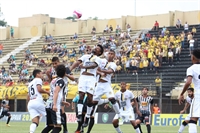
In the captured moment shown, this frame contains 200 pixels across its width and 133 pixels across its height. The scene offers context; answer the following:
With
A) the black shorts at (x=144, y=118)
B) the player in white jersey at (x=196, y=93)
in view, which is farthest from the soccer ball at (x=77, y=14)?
the player in white jersey at (x=196, y=93)

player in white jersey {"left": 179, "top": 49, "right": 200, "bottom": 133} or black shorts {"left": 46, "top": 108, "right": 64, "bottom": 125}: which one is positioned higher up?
player in white jersey {"left": 179, "top": 49, "right": 200, "bottom": 133}

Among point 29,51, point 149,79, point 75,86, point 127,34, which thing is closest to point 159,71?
point 149,79

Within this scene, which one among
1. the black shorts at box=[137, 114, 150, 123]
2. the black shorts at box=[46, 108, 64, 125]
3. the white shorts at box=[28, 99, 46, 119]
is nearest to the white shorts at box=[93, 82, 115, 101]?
the white shorts at box=[28, 99, 46, 119]

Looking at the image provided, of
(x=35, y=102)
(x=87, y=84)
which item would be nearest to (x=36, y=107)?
(x=35, y=102)

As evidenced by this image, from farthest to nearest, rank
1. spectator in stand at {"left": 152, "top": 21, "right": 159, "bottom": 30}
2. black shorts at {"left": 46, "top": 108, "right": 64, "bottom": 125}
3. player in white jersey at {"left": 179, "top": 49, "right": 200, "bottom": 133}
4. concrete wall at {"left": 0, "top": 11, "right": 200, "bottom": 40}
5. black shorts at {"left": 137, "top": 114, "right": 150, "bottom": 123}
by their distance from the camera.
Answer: concrete wall at {"left": 0, "top": 11, "right": 200, "bottom": 40}
spectator in stand at {"left": 152, "top": 21, "right": 159, "bottom": 30}
black shorts at {"left": 137, "top": 114, "right": 150, "bottom": 123}
black shorts at {"left": 46, "top": 108, "right": 64, "bottom": 125}
player in white jersey at {"left": 179, "top": 49, "right": 200, "bottom": 133}

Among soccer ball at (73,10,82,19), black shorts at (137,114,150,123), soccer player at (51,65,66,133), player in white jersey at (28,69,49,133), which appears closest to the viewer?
soccer player at (51,65,66,133)

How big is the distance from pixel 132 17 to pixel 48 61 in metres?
10.3

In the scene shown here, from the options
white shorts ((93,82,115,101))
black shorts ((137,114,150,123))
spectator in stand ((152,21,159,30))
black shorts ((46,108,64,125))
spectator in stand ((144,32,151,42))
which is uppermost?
spectator in stand ((152,21,159,30))

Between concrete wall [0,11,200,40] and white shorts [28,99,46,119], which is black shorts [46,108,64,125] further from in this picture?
concrete wall [0,11,200,40]

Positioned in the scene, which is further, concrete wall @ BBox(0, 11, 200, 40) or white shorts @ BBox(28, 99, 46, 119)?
concrete wall @ BBox(0, 11, 200, 40)

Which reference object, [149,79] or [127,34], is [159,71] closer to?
[149,79]

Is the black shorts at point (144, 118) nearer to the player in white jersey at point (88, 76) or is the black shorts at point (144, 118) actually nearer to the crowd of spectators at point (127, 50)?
the player in white jersey at point (88, 76)

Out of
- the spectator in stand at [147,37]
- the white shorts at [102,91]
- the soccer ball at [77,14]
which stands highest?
the soccer ball at [77,14]

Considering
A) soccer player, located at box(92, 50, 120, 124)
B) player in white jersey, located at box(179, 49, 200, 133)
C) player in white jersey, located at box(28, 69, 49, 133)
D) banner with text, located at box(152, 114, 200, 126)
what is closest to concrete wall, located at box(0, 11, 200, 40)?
banner with text, located at box(152, 114, 200, 126)
